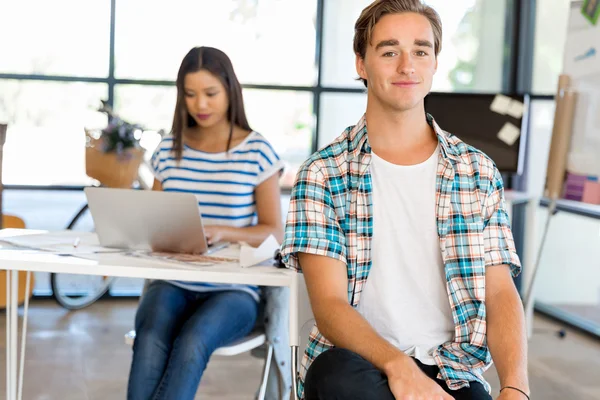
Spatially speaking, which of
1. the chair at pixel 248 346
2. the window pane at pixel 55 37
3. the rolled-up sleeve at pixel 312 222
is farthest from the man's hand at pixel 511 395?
the window pane at pixel 55 37

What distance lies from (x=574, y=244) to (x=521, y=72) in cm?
116

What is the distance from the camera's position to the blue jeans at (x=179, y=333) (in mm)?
2045

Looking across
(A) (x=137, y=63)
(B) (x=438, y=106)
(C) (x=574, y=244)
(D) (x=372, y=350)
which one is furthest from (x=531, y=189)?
(D) (x=372, y=350)

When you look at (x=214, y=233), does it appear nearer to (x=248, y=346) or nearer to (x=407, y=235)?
(x=248, y=346)

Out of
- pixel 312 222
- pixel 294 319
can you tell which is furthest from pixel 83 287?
pixel 312 222

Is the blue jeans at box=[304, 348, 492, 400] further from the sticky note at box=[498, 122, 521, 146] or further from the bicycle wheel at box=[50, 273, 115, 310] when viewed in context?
the bicycle wheel at box=[50, 273, 115, 310]

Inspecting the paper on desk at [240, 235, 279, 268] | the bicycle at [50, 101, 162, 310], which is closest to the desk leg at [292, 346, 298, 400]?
the paper on desk at [240, 235, 279, 268]

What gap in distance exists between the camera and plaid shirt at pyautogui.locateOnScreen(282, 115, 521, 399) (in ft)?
5.58

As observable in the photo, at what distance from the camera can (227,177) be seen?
100 inches

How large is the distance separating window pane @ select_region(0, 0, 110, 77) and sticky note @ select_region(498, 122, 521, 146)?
91.7 inches

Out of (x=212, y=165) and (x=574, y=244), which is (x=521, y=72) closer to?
(x=574, y=244)

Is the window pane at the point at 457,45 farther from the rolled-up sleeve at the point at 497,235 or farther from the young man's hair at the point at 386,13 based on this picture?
the rolled-up sleeve at the point at 497,235

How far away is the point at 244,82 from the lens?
16.0 feet

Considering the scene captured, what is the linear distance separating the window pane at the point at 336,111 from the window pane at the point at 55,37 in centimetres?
134
